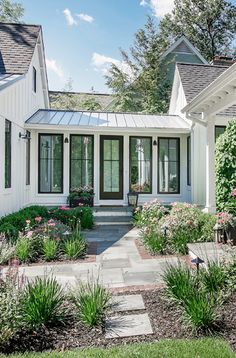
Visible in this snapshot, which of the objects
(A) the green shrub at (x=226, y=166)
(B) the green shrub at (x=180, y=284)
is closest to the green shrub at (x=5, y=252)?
(B) the green shrub at (x=180, y=284)

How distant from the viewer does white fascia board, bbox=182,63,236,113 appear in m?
5.56

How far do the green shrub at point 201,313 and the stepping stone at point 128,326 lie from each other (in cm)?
41

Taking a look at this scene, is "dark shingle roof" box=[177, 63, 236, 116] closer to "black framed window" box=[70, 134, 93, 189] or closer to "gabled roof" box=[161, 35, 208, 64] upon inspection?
"black framed window" box=[70, 134, 93, 189]

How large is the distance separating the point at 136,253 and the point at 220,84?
11.7 ft

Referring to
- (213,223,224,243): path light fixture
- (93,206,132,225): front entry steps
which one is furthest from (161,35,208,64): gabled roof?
(213,223,224,243): path light fixture

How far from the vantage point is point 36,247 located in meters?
5.97

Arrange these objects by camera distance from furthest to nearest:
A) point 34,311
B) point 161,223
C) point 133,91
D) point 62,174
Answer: point 133,91, point 62,174, point 161,223, point 34,311

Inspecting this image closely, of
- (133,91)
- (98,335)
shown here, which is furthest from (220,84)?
(133,91)

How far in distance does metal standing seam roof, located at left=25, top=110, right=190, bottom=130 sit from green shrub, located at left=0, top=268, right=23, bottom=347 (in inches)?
313

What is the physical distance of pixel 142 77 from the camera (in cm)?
2138

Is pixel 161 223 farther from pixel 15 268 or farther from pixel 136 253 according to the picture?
pixel 15 268

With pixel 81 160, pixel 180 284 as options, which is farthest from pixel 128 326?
pixel 81 160

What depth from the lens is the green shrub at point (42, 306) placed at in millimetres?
3113

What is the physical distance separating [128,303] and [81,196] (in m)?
7.25
